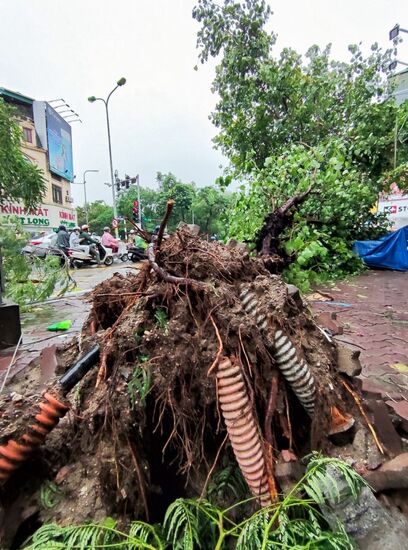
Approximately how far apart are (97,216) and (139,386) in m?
60.3

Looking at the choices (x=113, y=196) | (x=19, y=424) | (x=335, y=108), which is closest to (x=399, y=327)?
(x=19, y=424)

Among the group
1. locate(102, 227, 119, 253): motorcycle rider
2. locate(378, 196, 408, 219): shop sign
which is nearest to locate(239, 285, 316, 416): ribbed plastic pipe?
locate(378, 196, 408, 219): shop sign

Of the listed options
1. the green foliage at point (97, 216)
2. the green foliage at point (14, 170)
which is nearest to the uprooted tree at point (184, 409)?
the green foliage at point (14, 170)

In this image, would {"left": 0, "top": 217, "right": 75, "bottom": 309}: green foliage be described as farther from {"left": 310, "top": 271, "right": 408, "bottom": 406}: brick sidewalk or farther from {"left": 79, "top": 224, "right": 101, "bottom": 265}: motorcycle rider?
{"left": 79, "top": 224, "right": 101, "bottom": 265}: motorcycle rider

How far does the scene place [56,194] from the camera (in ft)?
115

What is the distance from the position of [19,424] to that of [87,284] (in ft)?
24.4

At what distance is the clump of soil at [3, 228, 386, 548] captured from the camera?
168cm

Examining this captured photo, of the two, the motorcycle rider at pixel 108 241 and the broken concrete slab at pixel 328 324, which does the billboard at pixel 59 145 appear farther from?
the broken concrete slab at pixel 328 324

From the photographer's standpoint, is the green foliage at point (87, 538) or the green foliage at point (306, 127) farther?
the green foliage at point (306, 127)

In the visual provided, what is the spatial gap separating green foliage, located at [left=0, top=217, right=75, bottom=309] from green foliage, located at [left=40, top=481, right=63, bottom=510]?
14.5ft

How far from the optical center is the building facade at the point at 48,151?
30172 mm

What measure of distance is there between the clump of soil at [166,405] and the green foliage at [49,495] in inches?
0.9

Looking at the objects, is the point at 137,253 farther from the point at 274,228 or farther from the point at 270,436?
the point at 274,228

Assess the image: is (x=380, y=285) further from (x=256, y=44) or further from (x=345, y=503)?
(x=256, y=44)
